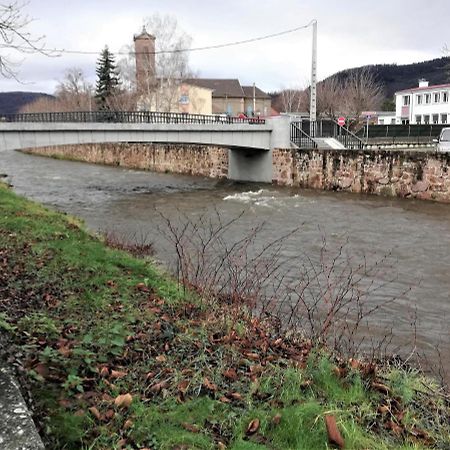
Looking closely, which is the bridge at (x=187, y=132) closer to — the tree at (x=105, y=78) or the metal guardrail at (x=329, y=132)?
the metal guardrail at (x=329, y=132)

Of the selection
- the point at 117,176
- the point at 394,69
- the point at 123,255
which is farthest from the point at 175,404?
the point at 394,69

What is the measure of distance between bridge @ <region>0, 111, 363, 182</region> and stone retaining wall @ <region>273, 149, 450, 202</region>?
1.35 m

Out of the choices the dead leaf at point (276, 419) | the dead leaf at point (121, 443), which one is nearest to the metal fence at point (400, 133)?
the dead leaf at point (276, 419)

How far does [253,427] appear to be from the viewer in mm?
3809

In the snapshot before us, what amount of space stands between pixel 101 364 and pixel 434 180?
19707 mm

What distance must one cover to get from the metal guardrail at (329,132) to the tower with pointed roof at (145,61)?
24.7 metres

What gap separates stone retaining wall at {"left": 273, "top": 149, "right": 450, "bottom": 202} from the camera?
21328 mm

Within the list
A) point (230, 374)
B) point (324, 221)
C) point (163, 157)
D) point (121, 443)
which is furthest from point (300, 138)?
point (121, 443)

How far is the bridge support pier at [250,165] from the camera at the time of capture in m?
28.4

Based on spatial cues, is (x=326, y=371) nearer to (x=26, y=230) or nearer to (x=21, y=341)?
(x=21, y=341)

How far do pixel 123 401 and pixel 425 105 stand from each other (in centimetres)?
6938

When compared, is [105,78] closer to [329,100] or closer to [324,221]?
[329,100]

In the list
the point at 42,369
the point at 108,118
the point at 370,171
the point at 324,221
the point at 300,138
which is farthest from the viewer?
the point at 300,138

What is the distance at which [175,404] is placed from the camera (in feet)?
13.3
